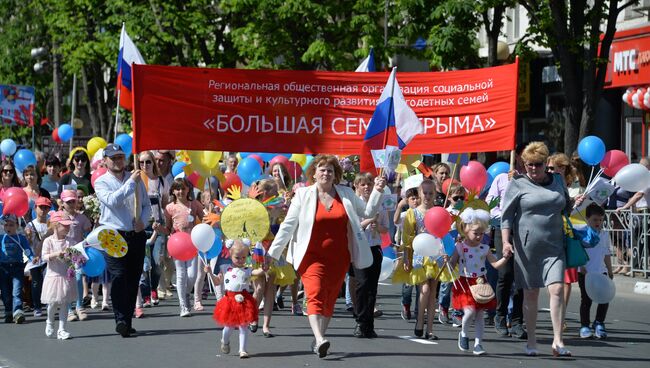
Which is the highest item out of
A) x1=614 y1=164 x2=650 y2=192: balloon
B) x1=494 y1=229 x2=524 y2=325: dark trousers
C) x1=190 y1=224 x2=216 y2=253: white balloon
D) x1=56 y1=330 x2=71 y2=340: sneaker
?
x1=614 y1=164 x2=650 y2=192: balloon

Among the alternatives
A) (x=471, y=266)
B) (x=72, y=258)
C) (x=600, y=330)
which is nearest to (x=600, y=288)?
(x=600, y=330)

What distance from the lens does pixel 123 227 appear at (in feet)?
40.4

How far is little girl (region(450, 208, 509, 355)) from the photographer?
1130 cm

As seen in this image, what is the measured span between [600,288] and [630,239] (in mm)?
6699

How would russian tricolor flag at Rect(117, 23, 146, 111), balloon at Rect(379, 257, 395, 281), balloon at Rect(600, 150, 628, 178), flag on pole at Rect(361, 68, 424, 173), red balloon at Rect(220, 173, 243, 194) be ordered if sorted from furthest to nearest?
red balloon at Rect(220, 173, 243, 194), russian tricolor flag at Rect(117, 23, 146, 111), balloon at Rect(600, 150, 628, 178), balloon at Rect(379, 257, 395, 281), flag on pole at Rect(361, 68, 424, 173)

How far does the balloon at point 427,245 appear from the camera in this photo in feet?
39.2

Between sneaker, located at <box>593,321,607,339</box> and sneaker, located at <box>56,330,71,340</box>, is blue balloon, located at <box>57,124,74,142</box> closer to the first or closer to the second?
sneaker, located at <box>56,330,71,340</box>

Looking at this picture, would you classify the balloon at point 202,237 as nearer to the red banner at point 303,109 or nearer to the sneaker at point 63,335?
the red banner at point 303,109

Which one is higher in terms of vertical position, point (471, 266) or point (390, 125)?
point (390, 125)

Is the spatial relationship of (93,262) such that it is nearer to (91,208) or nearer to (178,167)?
(91,208)

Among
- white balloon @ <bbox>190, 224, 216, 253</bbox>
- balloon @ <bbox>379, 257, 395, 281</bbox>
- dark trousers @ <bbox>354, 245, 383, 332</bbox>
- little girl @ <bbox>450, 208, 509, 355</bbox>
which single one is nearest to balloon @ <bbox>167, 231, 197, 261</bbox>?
white balloon @ <bbox>190, 224, 216, 253</bbox>

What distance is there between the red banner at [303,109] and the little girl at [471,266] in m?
0.97

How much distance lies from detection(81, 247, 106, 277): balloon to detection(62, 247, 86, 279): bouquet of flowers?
3.0 inches

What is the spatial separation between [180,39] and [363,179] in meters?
22.9
